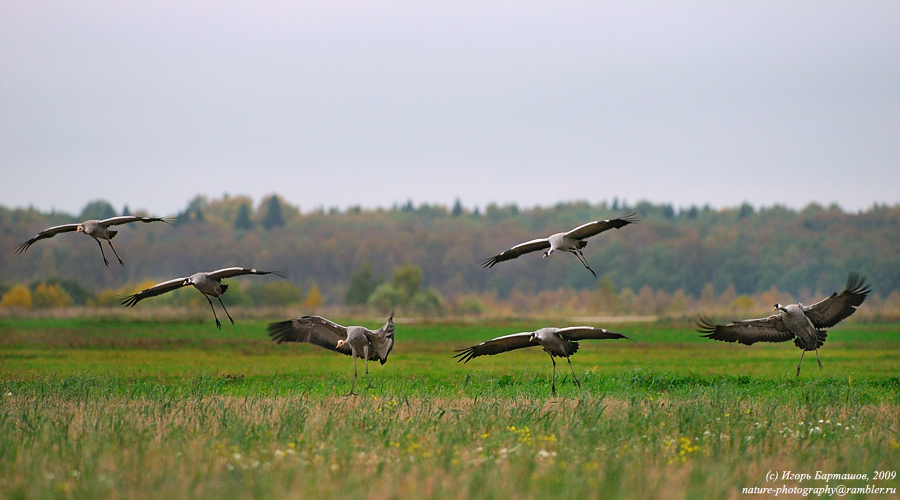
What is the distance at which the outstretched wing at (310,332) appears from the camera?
17.9 meters

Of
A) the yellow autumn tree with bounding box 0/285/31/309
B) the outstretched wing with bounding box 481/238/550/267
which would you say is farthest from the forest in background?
the outstretched wing with bounding box 481/238/550/267

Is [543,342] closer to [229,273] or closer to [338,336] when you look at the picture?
[338,336]

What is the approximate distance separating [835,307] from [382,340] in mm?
8921

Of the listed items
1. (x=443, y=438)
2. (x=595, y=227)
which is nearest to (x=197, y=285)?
(x=595, y=227)

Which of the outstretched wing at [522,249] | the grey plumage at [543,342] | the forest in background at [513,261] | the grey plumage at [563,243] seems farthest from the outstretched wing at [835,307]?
the forest in background at [513,261]

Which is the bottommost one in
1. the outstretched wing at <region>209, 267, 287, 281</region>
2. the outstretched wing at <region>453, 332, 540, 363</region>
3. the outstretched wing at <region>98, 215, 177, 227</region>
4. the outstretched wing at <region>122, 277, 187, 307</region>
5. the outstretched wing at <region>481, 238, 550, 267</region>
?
the outstretched wing at <region>453, 332, 540, 363</region>

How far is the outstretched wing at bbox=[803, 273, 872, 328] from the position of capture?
60.9ft

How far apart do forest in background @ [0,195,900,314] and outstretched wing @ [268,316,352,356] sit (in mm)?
74493

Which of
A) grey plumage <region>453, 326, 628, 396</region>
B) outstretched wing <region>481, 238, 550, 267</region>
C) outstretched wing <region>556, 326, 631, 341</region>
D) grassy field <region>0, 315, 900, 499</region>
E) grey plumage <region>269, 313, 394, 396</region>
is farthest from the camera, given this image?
outstretched wing <region>481, 238, 550, 267</region>

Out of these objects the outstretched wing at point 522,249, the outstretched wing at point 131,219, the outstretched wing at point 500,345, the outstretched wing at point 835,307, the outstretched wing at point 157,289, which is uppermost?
the outstretched wing at point 131,219

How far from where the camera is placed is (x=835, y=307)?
62.5 ft

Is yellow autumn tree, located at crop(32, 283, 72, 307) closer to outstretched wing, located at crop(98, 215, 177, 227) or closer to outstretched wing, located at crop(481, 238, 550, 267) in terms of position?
outstretched wing, located at crop(98, 215, 177, 227)

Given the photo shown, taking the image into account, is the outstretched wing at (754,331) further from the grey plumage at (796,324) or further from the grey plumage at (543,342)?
the grey plumage at (543,342)

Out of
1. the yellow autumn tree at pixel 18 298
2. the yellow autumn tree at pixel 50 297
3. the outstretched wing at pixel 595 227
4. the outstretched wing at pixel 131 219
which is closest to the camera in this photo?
the outstretched wing at pixel 595 227
